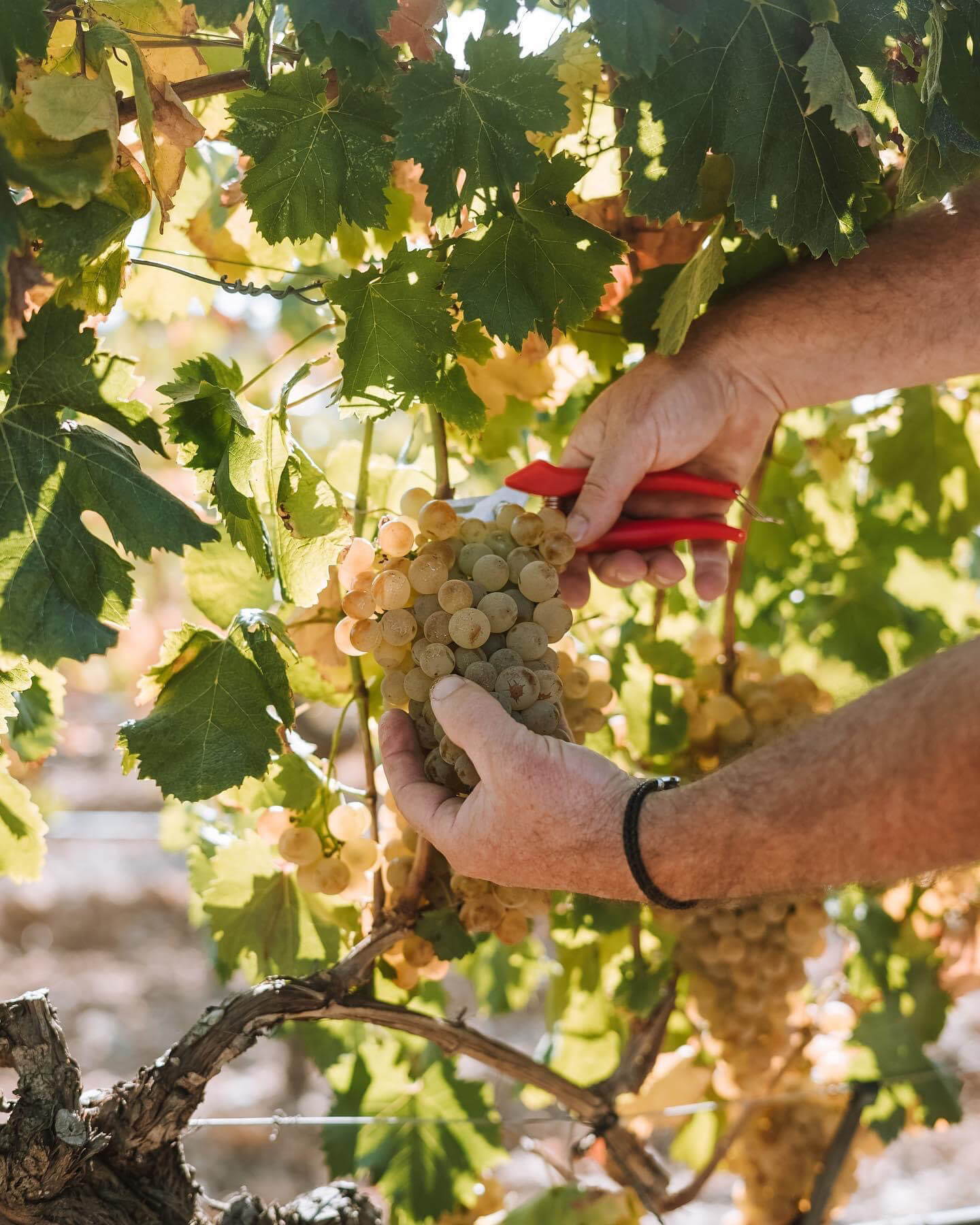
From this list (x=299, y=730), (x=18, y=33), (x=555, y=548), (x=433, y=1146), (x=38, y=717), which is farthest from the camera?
(x=299, y=730)

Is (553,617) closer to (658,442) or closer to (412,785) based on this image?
(412,785)

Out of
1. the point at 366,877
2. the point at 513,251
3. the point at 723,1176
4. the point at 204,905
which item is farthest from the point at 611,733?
the point at 723,1176

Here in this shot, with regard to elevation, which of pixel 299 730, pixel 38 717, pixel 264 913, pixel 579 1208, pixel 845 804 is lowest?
pixel 299 730

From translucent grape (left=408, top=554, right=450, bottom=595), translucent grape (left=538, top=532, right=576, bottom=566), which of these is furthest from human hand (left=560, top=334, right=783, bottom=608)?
translucent grape (left=408, top=554, right=450, bottom=595)

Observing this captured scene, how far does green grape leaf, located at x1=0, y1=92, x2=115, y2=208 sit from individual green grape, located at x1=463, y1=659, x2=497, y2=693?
Result: 492 millimetres

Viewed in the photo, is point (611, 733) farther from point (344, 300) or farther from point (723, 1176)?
point (723, 1176)

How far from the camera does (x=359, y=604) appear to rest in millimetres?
1012

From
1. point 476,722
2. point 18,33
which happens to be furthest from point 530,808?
point 18,33

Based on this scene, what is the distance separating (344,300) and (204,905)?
0.75 metres

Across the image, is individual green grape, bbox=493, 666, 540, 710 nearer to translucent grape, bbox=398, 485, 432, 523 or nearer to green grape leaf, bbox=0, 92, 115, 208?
translucent grape, bbox=398, 485, 432, 523

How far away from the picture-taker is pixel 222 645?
1.07m

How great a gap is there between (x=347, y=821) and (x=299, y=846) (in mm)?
59

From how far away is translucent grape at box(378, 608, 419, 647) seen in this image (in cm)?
99

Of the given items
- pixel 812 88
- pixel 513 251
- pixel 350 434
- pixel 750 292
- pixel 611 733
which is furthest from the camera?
pixel 350 434
